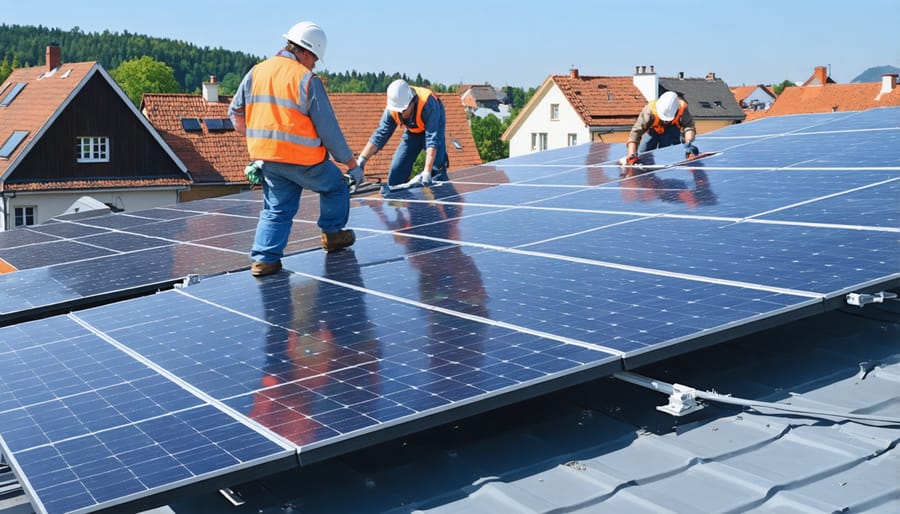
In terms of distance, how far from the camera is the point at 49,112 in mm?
50031

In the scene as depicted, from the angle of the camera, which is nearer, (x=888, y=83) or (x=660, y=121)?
(x=660, y=121)

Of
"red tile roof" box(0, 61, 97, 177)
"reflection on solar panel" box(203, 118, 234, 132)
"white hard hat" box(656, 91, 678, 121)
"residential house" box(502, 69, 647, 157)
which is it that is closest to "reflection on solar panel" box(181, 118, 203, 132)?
"reflection on solar panel" box(203, 118, 234, 132)

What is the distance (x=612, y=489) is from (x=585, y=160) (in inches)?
436

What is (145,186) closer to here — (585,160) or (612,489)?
(585,160)

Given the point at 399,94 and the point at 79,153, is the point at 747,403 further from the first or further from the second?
the point at 79,153

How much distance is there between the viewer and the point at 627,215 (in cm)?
879

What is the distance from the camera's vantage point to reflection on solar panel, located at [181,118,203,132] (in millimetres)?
56438

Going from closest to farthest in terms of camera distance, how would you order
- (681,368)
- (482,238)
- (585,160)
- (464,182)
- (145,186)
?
1. (681,368)
2. (482,238)
3. (464,182)
4. (585,160)
5. (145,186)

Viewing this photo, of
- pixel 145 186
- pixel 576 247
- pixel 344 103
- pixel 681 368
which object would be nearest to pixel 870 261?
pixel 681 368

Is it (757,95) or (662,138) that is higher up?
(757,95)

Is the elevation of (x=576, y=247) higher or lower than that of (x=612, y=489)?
higher

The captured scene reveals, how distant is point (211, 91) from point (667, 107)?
152ft

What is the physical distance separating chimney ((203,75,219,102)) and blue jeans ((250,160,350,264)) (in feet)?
167

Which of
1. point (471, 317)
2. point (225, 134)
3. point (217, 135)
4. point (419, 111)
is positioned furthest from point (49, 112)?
point (471, 317)
